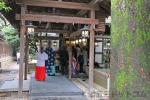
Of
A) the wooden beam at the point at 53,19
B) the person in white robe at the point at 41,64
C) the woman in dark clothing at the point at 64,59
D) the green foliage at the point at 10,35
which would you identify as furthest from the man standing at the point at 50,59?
the green foliage at the point at 10,35

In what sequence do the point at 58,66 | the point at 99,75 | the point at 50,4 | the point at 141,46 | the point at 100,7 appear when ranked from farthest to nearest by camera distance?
the point at 58,66
the point at 99,75
the point at 100,7
the point at 50,4
the point at 141,46

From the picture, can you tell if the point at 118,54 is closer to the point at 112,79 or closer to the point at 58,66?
the point at 112,79

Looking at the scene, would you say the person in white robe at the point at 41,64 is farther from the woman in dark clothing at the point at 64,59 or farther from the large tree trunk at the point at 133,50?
the large tree trunk at the point at 133,50

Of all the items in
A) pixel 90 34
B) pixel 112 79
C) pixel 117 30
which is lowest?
pixel 112 79

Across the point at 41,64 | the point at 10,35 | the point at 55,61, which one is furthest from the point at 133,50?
the point at 10,35

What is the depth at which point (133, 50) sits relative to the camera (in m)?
1.09

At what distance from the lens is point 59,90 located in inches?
289

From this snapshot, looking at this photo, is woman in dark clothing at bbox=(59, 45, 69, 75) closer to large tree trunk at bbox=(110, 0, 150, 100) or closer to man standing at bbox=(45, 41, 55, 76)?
man standing at bbox=(45, 41, 55, 76)

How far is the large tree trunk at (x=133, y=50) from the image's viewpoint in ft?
3.55

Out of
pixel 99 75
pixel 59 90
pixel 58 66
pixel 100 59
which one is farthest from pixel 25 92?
pixel 100 59

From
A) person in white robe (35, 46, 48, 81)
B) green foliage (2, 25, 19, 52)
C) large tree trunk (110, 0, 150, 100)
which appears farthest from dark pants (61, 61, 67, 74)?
green foliage (2, 25, 19, 52)

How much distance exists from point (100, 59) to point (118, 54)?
14873 mm

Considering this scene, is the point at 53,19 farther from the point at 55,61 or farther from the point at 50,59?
the point at 55,61

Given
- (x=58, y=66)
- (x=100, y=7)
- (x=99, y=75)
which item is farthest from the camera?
(x=58, y=66)
